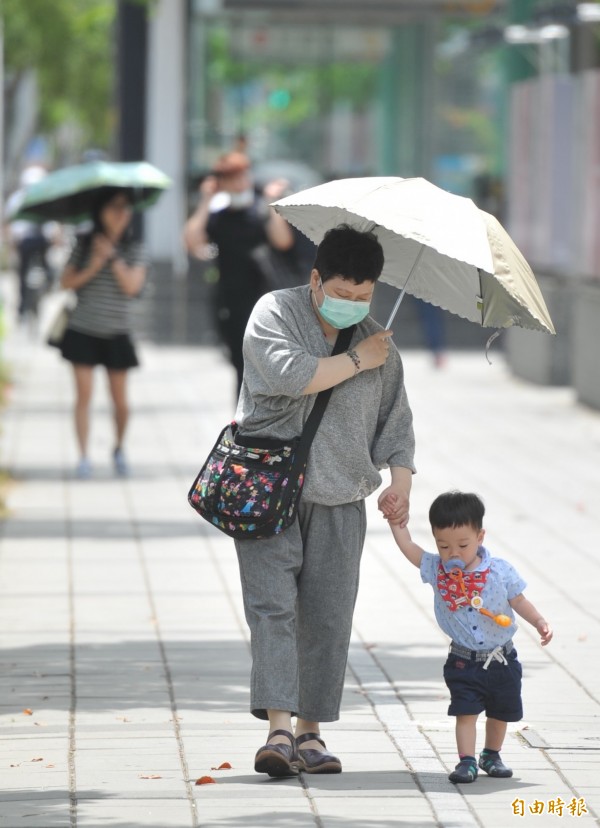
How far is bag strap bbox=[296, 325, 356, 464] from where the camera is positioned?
513 cm

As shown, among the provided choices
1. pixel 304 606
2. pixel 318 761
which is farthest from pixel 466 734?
pixel 304 606

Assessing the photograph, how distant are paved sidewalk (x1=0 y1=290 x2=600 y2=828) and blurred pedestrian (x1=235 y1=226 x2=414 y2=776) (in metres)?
0.27

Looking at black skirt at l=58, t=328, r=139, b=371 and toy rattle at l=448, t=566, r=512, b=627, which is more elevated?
toy rattle at l=448, t=566, r=512, b=627

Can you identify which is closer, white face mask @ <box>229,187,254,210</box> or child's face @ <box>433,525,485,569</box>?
child's face @ <box>433,525,485,569</box>

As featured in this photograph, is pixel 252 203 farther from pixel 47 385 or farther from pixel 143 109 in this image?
pixel 143 109

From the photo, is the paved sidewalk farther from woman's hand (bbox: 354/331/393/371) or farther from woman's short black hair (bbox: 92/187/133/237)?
woman's short black hair (bbox: 92/187/133/237)

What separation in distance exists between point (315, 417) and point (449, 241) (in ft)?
2.02

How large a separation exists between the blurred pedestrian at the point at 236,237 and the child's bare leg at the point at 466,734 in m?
6.43

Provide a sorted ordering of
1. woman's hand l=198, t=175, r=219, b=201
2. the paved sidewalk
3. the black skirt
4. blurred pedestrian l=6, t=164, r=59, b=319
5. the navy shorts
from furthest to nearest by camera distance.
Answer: blurred pedestrian l=6, t=164, r=59, b=319
woman's hand l=198, t=175, r=219, b=201
the black skirt
the navy shorts
the paved sidewalk

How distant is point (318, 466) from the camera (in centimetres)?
515

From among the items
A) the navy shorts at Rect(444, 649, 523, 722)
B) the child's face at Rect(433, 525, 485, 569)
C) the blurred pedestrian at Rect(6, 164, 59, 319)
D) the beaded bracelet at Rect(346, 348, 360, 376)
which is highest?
the beaded bracelet at Rect(346, 348, 360, 376)

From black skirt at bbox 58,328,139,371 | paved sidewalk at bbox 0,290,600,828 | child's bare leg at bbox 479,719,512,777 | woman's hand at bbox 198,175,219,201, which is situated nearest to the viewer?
paved sidewalk at bbox 0,290,600,828

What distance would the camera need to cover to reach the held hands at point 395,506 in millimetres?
5148

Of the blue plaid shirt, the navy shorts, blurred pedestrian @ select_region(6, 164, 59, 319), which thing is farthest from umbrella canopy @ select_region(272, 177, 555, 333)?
blurred pedestrian @ select_region(6, 164, 59, 319)
